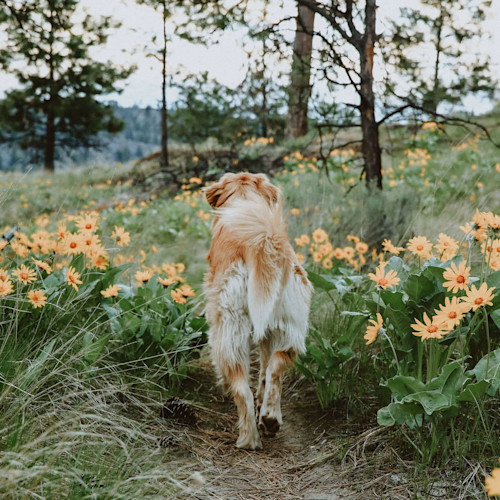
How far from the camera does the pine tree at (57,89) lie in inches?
817

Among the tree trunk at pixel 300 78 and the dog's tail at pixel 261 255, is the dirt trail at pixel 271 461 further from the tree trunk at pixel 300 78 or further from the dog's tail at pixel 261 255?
the tree trunk at pixel 300 78

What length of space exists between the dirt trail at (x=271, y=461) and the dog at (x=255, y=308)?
0.48 ft

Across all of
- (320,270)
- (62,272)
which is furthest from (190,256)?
(62,272)

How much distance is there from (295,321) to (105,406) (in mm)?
1185

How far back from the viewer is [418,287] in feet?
8.10

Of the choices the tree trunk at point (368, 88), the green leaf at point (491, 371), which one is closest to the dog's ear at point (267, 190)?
the green leaf at point (491, 371)

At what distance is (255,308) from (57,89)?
76.4 ft

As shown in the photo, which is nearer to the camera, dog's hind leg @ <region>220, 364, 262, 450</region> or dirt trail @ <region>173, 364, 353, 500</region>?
dirt trail @ <region>173, 364, 353, 500</region>

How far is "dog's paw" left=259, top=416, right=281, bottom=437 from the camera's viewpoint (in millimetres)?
2949

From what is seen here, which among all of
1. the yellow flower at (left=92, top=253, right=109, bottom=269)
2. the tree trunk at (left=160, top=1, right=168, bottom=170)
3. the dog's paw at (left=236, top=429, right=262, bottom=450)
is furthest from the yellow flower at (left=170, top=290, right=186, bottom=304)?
the tree trunk at (left=160, top=1, right=168, bottom=170)

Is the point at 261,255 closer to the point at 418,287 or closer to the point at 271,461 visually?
the point at 418,287

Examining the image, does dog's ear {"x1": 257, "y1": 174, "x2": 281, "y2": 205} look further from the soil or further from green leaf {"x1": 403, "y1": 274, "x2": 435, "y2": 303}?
green leaf {"x1": 403, "y1": 274, "x2": 435, "y2": 303}

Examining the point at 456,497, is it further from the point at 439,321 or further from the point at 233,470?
the point at 233,470

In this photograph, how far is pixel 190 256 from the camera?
7020 millimetres
